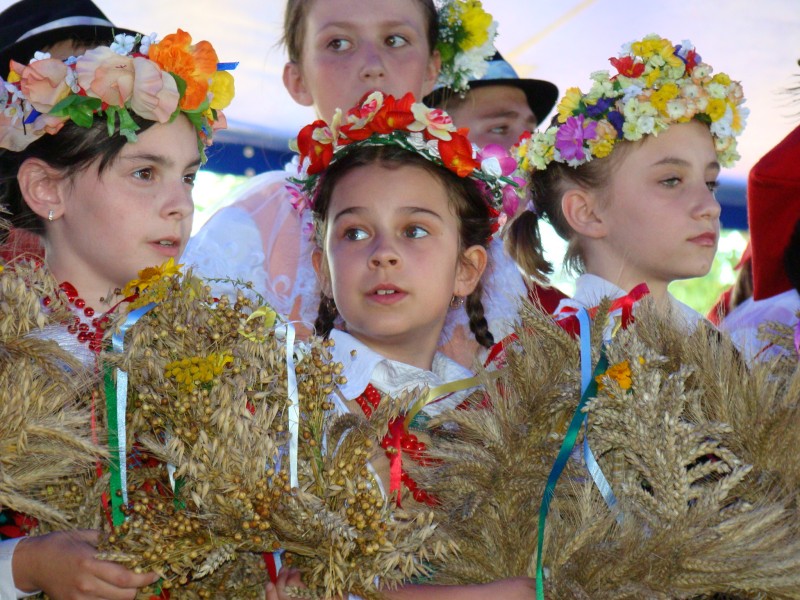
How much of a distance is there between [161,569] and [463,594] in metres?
0.51

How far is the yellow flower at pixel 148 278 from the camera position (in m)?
1.92

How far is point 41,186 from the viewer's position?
2.60m

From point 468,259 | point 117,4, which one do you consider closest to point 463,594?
point 468,259

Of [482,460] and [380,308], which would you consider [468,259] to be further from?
[482,460]

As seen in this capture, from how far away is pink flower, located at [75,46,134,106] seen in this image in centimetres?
247

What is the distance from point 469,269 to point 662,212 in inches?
25.0

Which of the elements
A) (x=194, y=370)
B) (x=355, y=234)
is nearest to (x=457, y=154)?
(x=355, y=234)

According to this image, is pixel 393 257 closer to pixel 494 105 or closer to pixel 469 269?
pixel 469 269

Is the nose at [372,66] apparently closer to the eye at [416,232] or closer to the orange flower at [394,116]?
the orange flower at [394,116]

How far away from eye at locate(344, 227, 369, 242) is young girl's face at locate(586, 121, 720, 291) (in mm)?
871

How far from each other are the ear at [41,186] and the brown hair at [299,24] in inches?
51.6

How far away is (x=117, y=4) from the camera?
454cm

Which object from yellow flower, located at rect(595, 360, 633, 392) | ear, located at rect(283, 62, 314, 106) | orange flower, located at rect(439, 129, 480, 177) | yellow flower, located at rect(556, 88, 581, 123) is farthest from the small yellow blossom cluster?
ear, located at rect(283, 62, 314, 106)

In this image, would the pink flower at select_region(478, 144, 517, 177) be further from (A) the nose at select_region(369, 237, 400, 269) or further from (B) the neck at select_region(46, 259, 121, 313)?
(B) the neck at select_region(46, 259, 121, 313)
